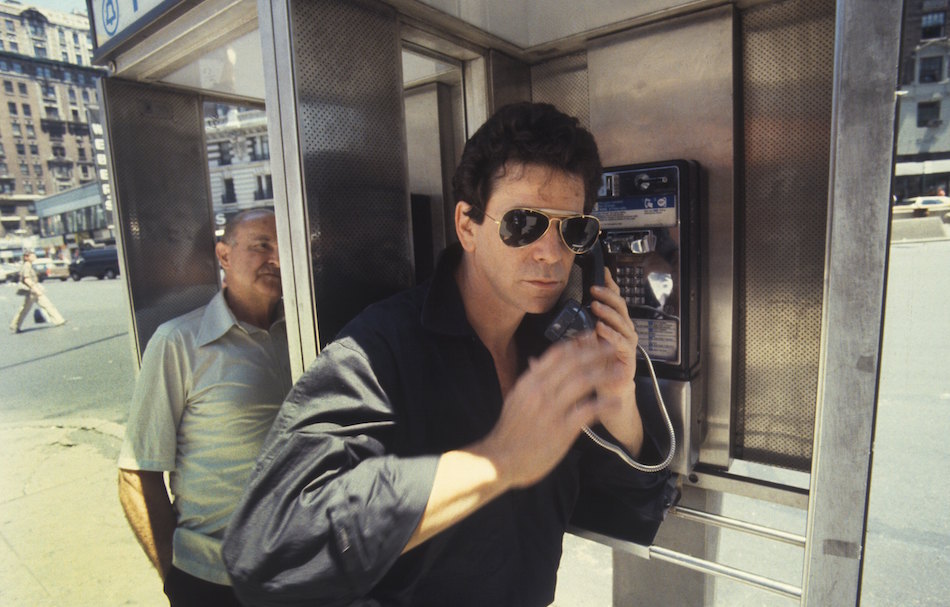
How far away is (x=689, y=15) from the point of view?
1.79 metres

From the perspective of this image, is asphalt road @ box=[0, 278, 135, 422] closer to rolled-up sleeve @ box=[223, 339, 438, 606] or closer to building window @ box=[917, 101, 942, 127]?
rolled-up sleeve @ box=[223, 339, 438, 606]

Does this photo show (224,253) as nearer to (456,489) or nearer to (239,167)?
(456,489)

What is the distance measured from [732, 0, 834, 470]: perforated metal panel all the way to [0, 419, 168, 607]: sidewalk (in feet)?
8.99

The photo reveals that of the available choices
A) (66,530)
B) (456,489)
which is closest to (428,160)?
(456,489)

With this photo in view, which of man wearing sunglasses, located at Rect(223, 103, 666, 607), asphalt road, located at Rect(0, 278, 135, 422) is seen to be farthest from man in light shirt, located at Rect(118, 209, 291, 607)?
asphalt road, located at Rect(0, 278, 135, 422)

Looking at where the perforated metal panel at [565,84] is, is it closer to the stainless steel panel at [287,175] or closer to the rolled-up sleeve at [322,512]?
the stainless steel panel at [287,175]

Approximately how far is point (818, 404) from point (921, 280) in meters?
6.08

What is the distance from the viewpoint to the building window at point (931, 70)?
367cm

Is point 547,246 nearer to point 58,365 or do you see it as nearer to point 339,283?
point 339,283

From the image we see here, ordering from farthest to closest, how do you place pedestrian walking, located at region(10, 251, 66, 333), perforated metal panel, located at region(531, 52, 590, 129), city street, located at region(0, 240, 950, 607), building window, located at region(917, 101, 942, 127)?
pedestrian walking, located at region(10, 251, 66, 333), building window, located at region(917, 101, 942, 127), city street, located at region(0, 240, 950, 607), perforated metal panel, located at region(531, 52, 590, 129)

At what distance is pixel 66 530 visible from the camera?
10.7 ft

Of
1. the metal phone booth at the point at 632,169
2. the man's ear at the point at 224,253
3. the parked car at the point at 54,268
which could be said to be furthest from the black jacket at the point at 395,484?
the parked car at the point at 54,268

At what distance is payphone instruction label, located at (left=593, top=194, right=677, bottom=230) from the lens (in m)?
1.64

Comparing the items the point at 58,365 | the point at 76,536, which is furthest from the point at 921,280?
the point at 58,365
